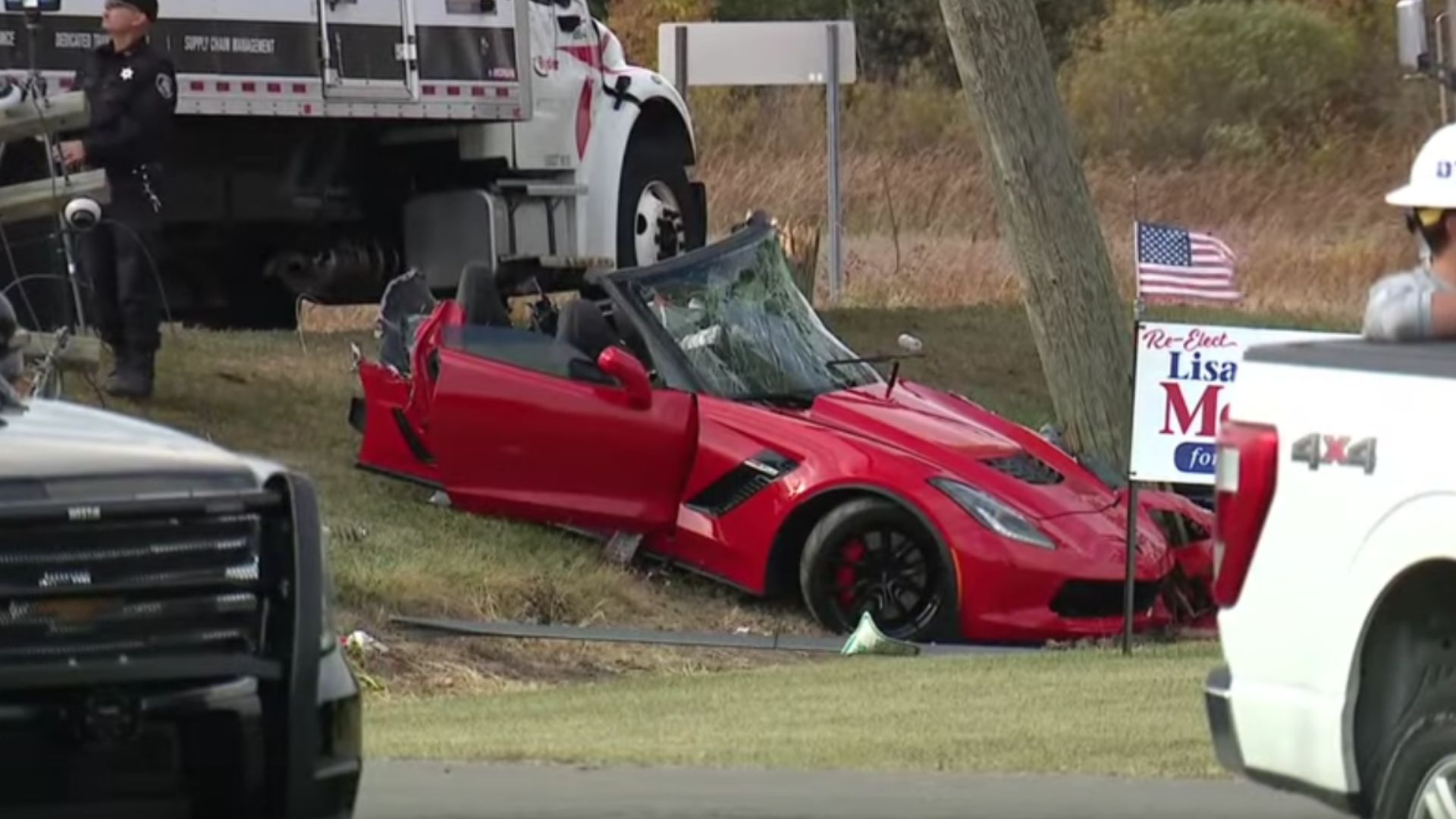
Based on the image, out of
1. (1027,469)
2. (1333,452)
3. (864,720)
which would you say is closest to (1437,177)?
(1333,452)

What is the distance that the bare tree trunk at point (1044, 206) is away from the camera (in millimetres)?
18562

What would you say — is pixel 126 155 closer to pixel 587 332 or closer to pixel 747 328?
pixel 587 332

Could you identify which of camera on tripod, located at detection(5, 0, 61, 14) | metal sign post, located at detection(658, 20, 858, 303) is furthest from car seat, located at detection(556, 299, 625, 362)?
metal sign post, located at detection(658, 20, 858, 303)

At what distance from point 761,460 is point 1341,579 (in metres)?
8.22

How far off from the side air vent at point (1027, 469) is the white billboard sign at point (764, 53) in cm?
954

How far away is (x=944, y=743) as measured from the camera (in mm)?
10219

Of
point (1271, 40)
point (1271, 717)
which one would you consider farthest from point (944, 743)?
point (1271, 40)

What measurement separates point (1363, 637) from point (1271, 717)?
31cm

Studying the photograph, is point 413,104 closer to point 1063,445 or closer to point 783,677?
point 1063,445

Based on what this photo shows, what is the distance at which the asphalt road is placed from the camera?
345 inches

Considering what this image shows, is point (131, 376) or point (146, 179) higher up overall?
point (146, 179)

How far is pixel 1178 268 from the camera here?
15.5 metres

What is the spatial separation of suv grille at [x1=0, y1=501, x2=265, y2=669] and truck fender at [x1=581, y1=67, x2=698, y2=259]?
1351cm

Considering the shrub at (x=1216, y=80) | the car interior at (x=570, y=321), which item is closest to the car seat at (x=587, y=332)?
the car interior at (x=570, y=321)
